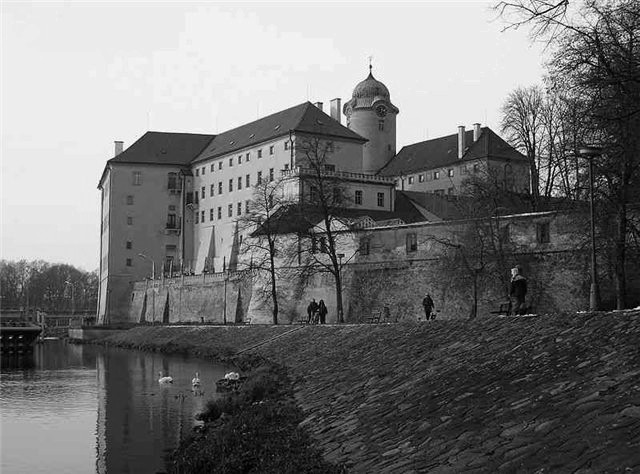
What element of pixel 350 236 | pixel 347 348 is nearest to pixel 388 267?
pixel 350 236

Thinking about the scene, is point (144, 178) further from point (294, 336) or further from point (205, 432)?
point (205, 432)

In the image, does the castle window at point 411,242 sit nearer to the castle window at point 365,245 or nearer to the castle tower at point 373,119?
Answer: the castle window at point 365,245

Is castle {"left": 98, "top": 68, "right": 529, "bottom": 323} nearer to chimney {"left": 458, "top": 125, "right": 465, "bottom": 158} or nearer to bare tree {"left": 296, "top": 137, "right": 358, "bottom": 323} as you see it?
chimney {"left": 458, "top": 125, "right": 465, "bottom": 158}

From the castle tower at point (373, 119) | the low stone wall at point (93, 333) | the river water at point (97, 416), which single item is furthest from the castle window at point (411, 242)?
the castle tower at point (373, 119)

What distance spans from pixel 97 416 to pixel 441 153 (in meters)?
77.3

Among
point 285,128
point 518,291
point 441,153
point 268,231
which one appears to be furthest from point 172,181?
point 518,291

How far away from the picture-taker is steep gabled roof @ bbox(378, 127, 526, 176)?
9069 cm

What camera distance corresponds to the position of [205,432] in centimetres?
1838

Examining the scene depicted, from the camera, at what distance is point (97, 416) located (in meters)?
24.9

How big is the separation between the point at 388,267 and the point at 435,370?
38109 millimetres

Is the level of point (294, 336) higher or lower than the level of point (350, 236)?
lower

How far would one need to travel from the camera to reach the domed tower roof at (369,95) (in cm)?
10362

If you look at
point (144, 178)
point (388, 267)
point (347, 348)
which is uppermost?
point (144, 178)

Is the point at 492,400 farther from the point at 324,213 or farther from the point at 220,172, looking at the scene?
the point at 220,172
